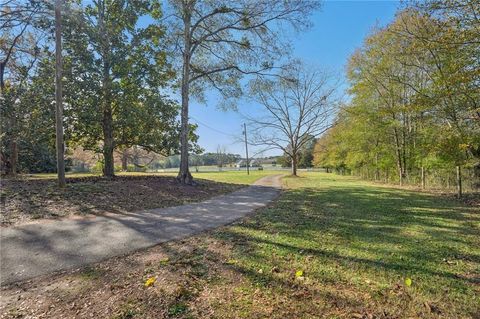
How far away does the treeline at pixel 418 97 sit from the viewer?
7.97 meters

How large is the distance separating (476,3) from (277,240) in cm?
837

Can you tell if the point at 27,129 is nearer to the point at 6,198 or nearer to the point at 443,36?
the point at 6,198

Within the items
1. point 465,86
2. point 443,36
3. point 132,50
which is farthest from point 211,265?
point 132,50

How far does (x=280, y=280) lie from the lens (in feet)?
10.3

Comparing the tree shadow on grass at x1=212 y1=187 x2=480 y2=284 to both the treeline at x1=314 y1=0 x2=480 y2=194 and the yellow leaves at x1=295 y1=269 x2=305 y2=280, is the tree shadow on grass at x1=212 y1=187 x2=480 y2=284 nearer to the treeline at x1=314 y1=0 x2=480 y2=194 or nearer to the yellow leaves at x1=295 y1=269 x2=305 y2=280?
the yellow leaves at x1=295 y1=269 x2=305 y2=280

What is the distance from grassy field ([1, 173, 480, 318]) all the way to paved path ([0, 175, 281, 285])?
45 cm

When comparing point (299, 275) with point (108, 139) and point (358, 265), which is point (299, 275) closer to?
point (358, 265)

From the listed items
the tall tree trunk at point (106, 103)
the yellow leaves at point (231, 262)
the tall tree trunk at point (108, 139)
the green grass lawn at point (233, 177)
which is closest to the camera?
the yellow leaves at point (231, 262)

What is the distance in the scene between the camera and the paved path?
383 centimetres

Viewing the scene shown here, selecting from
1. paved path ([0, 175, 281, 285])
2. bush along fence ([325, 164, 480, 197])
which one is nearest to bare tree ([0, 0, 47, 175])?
paved path ([0, 175, 281, 285])

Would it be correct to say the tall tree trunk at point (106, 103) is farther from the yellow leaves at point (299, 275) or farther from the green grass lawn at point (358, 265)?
the yellow leaves at point (299, 275)

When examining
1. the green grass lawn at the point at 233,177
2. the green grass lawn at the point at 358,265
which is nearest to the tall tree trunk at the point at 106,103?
the green grass lawn at the point at 233,177

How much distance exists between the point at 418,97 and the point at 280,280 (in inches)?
411

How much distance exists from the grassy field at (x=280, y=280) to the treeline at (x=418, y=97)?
235 inches
